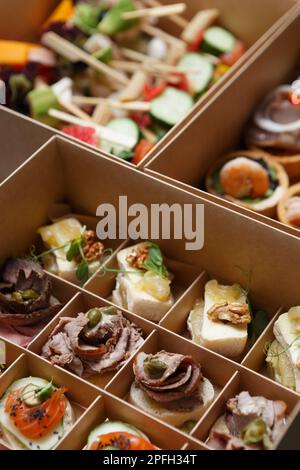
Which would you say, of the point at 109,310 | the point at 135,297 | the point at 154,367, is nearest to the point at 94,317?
the point at 109,310

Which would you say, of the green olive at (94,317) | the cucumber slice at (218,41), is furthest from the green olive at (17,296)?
the cucumber slice at (218,41)

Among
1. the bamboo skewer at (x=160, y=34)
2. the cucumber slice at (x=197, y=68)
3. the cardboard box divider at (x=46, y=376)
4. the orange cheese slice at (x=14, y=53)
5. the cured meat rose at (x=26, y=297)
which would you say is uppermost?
the bamboo skewer at (x=160, y=34)

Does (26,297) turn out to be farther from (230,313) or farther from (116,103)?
(116,103)

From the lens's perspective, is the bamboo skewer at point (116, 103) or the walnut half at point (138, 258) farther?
the bamboo skewer at point (116, 103)

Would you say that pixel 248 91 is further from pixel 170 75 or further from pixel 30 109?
pixel 30 109

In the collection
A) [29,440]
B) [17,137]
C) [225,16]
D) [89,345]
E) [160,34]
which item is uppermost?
[225,16]

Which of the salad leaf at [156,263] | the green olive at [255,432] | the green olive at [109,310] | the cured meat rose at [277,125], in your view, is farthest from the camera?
the cured meat rose at [277,125]

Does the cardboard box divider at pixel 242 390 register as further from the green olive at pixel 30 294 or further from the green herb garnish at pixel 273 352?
the green olive at pixel 30 294
